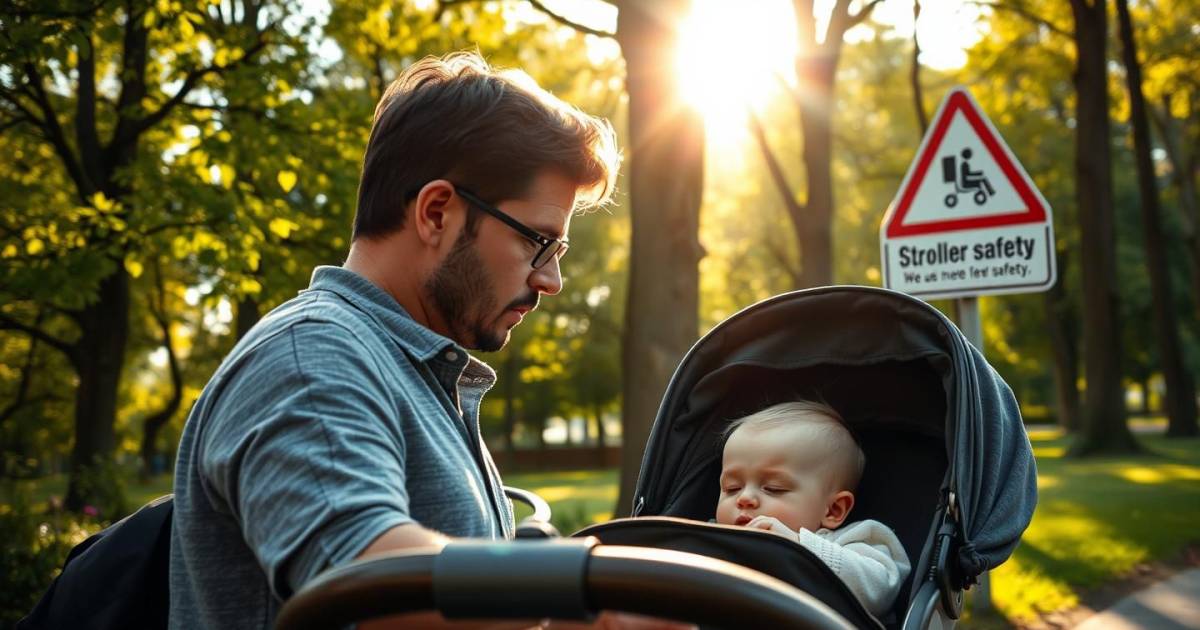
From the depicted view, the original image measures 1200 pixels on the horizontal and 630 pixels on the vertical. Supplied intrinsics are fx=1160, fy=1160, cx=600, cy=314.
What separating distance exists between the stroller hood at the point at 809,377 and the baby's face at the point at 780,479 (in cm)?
30

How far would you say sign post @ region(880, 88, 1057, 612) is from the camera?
6.45 meters

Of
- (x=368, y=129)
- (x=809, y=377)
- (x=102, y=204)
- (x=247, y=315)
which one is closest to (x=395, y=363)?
(x=809, y=377)

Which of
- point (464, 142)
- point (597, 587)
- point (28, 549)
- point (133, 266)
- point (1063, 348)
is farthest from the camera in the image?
point (1063, 348)

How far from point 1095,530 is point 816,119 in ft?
21.9

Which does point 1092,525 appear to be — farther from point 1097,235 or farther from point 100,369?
point 100,369

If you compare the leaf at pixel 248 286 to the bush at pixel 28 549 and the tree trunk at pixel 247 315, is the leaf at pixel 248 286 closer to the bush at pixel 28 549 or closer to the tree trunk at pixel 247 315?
the bush at pixel 28 549

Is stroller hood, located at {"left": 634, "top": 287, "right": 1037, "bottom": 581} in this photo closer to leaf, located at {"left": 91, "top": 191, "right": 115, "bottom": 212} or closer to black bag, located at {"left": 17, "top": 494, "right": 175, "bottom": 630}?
black bag, located at {"left": 17, "top": 494, "right": 175, "bottom": 630}

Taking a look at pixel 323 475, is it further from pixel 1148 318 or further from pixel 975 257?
pixel 1148 318

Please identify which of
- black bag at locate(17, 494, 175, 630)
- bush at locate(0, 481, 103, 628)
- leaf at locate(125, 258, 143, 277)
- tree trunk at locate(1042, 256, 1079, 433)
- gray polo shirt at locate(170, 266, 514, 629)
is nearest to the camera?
gray polo shirt at locate(170, 266, 514, 629)

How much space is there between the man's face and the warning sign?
4.78 m

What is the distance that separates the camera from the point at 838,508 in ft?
11.5

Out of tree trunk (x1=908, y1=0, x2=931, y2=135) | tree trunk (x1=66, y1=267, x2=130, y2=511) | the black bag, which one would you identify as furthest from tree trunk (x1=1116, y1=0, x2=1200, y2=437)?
the black bag

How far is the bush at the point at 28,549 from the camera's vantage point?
23.5ft

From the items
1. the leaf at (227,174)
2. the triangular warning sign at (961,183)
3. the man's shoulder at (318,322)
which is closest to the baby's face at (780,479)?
the man's shoulder at (318,322)
